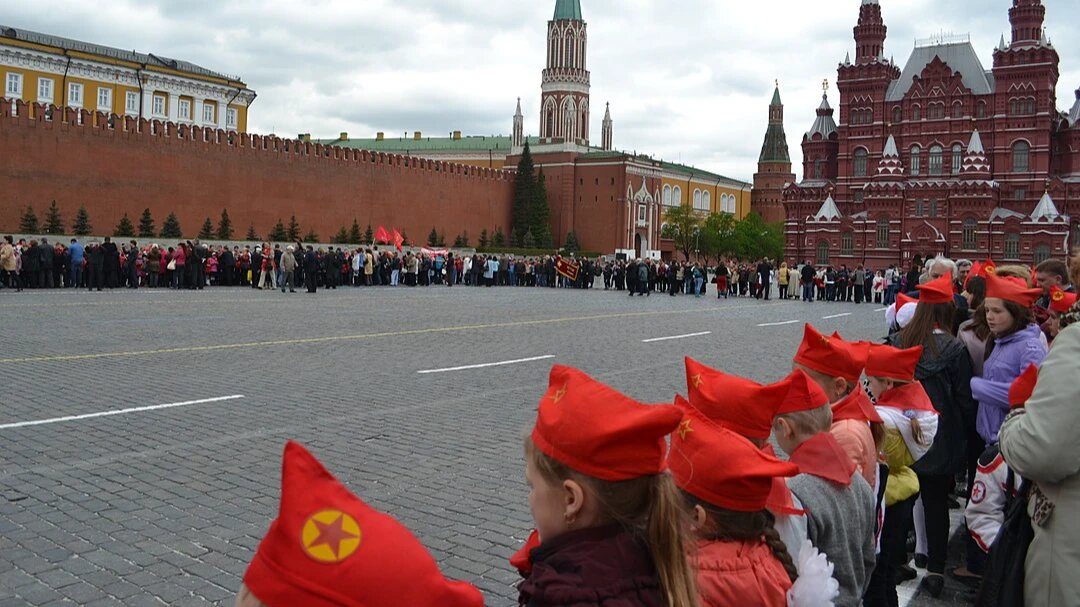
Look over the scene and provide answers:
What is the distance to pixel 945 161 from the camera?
6456 centimetres

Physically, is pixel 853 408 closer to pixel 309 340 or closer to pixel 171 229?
pixel 309 340

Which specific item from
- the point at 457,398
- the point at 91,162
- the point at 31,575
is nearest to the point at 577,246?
the point at 91,162

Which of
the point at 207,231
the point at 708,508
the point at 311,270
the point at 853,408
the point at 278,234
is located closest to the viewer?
the point at 708,508

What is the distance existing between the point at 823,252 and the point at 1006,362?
2589 inches

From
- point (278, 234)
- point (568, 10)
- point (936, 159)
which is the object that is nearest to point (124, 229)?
point (278, 234)

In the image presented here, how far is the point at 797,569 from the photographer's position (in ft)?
8.61

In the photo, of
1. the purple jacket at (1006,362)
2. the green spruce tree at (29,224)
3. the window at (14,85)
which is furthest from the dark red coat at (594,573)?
the window at (14,85)

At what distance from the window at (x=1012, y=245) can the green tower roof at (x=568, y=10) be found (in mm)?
49869

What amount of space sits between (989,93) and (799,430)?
68556mm

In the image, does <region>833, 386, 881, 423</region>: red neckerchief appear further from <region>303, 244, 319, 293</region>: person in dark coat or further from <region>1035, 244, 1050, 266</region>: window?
<region>1035, 244, 1050, 266</region>: window

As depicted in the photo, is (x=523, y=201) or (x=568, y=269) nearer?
(x=568, y=269)

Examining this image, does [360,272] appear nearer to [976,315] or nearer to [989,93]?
[976,315]

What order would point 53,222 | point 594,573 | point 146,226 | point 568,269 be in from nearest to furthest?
point 594,573
point 53,222
point 568,269
point 146,226

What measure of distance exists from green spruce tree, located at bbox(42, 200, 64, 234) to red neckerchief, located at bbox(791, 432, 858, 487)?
42.1 m
